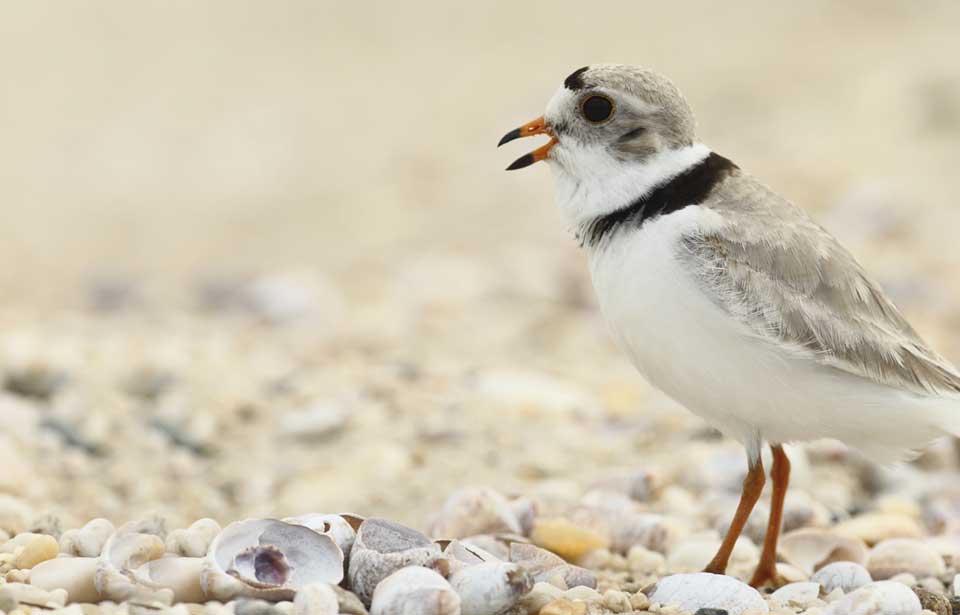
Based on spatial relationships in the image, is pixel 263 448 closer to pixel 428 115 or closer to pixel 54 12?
pixel 428 115

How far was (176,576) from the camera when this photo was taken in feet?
9.59

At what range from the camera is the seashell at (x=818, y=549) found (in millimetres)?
3951

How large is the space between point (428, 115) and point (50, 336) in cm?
528

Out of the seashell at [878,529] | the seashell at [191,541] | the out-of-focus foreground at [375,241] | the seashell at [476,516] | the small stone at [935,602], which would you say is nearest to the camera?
the seashell at [191,541]

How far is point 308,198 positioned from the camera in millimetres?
9734

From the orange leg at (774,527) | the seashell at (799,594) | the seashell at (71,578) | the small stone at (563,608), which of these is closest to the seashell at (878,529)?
the orange leg at (774,527)

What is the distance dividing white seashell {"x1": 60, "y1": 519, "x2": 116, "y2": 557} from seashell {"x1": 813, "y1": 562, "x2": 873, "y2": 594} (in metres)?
1.89

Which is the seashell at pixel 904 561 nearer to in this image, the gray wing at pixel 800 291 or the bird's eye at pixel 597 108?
the gray wing at pixel 800 291

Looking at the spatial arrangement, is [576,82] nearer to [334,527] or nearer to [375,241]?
[334,527]

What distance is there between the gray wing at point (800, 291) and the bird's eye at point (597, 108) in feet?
1.25

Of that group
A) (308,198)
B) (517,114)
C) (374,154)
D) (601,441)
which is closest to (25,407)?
(601,441)

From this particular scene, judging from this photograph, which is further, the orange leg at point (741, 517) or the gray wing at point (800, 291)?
the orange leg at point (741, 517)

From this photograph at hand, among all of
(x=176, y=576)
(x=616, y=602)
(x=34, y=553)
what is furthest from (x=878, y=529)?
(x=34, y=553)

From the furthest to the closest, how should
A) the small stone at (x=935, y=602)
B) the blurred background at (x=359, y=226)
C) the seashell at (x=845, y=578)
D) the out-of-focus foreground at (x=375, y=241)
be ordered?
the blurred background at (x=359, y=226)
the out-of-focus foreground at (x=375, y=241)
the seashell at (x=845, y=578)
the small stone at (x=935, y=602)
